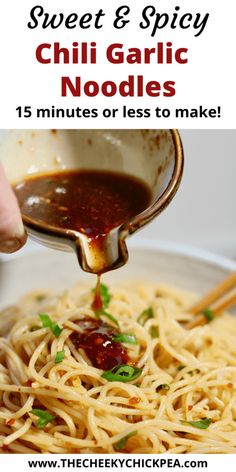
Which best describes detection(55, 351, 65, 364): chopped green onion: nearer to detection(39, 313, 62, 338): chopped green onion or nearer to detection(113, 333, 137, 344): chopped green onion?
detection(39, 313, 62, 338): chopped green onion

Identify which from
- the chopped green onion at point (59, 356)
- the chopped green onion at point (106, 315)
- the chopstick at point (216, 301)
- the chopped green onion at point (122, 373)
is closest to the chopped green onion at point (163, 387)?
the chopped green onion at point (122, 373)

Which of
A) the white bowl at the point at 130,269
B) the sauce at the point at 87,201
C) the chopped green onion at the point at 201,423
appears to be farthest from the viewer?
the white bowl at the point at 130,269

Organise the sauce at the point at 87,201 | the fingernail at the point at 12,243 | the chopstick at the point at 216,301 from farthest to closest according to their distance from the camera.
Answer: the chopstick at the point at 216,301, the sauce at the point at 87,201, the fingernail at the point at 12,243

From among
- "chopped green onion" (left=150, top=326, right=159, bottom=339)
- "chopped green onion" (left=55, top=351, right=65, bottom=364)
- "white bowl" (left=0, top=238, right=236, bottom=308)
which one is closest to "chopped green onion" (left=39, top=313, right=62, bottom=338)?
"chopped green onion" (left=55, top=351, right=65, bottom=364)

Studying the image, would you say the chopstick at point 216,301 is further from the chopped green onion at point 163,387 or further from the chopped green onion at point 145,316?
the chopped green onion at point 163,387

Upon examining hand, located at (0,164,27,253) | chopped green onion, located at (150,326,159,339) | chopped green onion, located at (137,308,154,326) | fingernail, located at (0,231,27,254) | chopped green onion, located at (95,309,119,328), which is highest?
hand, located at (0,164,27,253)

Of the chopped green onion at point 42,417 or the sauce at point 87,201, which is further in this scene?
the chopped green onion at point 42,417

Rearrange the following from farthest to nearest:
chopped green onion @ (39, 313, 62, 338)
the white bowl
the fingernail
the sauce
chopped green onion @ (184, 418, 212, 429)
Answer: the white bowl, chopped green onion @ (39, 313, 62, 338), chopped green onion @ (184, 418, 212, 429), the sauce, the fingernail

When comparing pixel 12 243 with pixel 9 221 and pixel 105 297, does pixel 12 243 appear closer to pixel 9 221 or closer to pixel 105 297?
pixel 9 221
